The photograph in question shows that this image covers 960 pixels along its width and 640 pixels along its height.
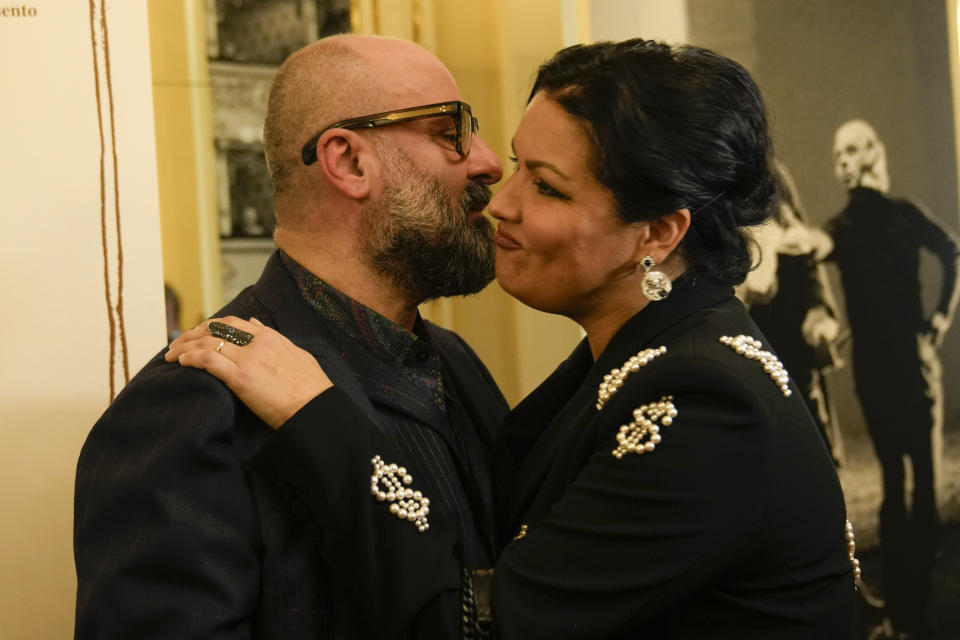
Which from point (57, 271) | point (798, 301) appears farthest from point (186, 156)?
point (798, 301)

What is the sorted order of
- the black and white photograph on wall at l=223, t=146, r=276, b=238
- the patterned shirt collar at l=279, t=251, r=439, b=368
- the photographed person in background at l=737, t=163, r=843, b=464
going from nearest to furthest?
the patterned shirt collar at l=279, t=251, r=439, b=368, the black and white photograph on wall at l=223, t=146, r=276, b=238, the photographed person in background at l=737, t=163, r=843, b=464

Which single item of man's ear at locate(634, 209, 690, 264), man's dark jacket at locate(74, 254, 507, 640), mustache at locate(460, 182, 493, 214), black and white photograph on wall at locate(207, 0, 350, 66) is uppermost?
black and white photograph on wall at locate(207, 0, 350, 66)

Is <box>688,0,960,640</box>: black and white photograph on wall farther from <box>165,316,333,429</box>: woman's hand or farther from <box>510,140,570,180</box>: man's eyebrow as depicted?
<box>165,316,333,429</box>: woman's hand

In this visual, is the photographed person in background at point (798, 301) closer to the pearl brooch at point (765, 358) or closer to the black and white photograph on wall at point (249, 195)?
the pearl brooch at point (765, 358)

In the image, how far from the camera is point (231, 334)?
1.39 meters

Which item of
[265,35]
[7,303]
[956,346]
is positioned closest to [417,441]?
[7,303]

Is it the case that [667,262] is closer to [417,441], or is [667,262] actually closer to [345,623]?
[417,441]

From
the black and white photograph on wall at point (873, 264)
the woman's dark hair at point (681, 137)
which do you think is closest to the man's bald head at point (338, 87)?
the woman's dark hair at point (681, 137)

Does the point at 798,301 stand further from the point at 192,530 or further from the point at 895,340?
the point at 192,530

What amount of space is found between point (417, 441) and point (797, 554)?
0.61 meters

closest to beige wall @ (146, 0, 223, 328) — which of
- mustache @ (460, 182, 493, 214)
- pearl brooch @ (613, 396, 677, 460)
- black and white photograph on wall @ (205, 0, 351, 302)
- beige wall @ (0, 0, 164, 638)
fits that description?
black and white photograph on wall @ (205, 0, 351, 302)

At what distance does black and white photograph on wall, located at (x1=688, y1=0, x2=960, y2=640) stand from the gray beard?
0.96m

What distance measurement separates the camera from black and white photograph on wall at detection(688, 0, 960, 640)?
2.40 metres

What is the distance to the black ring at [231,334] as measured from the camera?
4.54 ft
